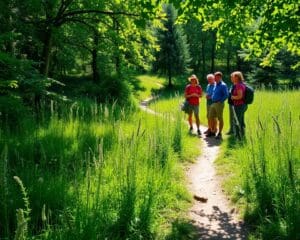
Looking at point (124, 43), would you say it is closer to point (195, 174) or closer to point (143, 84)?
point (195, 174)

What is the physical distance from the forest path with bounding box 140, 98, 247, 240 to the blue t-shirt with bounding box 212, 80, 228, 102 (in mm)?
3306

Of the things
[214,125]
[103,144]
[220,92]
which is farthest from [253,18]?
[214,125]

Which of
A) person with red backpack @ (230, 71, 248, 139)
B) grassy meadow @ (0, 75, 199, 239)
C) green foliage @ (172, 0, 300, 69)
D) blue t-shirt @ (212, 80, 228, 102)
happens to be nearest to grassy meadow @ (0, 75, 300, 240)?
grassy meadow @ (0, 75, 199, 239)

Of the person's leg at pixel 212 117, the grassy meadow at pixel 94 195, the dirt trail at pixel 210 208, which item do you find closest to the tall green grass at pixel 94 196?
the grassy meadow at pixel 94 195

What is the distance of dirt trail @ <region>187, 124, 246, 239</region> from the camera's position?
6.01 metres

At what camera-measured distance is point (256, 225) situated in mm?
5973

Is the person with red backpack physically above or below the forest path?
above

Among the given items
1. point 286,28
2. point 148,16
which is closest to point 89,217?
point 148,16

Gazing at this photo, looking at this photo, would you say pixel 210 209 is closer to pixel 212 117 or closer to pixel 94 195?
pixel 94 195

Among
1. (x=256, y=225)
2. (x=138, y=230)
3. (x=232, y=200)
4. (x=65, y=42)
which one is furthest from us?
(x=65, y=42)

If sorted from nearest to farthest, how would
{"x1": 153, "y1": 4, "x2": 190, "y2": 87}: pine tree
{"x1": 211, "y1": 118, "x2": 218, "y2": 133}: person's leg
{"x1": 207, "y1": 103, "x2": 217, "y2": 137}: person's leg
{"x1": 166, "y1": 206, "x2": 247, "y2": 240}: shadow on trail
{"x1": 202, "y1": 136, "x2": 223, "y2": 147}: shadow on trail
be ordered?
{"x1": 166, "y1": 206, "x2": 247, "y2": 240}: shadow on trail, {"x1": 202, "y1": 136, "x2": 223, "y2": 147}: shadow on trail, {"x1": 207, "y1": 103, "x2": 217, "y2": 137}: person's leg, {"x1": 211, "y1": 118, "x2": 218, "y2": 133}: person's leg, {"x1": 153, "y1": 4, "x2": 190, "y2": 87}: pine tree

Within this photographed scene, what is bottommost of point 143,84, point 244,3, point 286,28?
point 143,84

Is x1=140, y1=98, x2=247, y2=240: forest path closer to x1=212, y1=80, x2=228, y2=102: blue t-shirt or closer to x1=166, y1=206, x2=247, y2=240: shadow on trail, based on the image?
x1=166, y1=206, x2=247, y2=240: shadow on trail

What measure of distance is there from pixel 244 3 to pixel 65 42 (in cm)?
Answer: 1130
